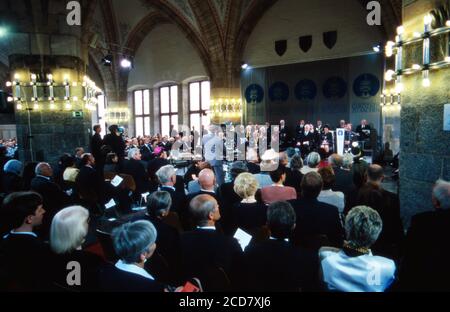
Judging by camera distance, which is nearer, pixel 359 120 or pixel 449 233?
pixel 449 233

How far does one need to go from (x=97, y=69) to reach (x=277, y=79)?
11083 millimetres

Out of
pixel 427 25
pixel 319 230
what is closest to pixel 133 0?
pixel 427 25

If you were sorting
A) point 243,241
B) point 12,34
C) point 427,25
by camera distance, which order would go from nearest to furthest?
point 243,241
point 427,25
point 12,34

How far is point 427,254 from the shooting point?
84.9 inches

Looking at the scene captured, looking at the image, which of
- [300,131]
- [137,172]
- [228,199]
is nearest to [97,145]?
[137,172]

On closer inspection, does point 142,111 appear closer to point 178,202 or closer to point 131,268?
point 178,202

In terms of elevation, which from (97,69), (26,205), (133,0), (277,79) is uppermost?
(133,0)

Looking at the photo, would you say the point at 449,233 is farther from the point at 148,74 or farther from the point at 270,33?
the point at 148,74

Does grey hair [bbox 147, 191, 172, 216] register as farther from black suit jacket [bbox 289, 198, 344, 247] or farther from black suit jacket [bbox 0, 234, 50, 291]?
black suit jacket [bbox 289, 198, 344, 247]

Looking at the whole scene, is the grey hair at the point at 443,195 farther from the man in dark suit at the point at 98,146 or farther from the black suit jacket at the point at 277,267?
the man in dark suit at the point at 98,146

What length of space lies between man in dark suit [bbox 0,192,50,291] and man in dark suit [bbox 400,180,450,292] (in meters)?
2.32

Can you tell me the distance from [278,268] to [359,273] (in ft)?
1.51

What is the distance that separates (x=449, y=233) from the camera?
2.20m

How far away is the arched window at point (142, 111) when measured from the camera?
1917 centimetres
